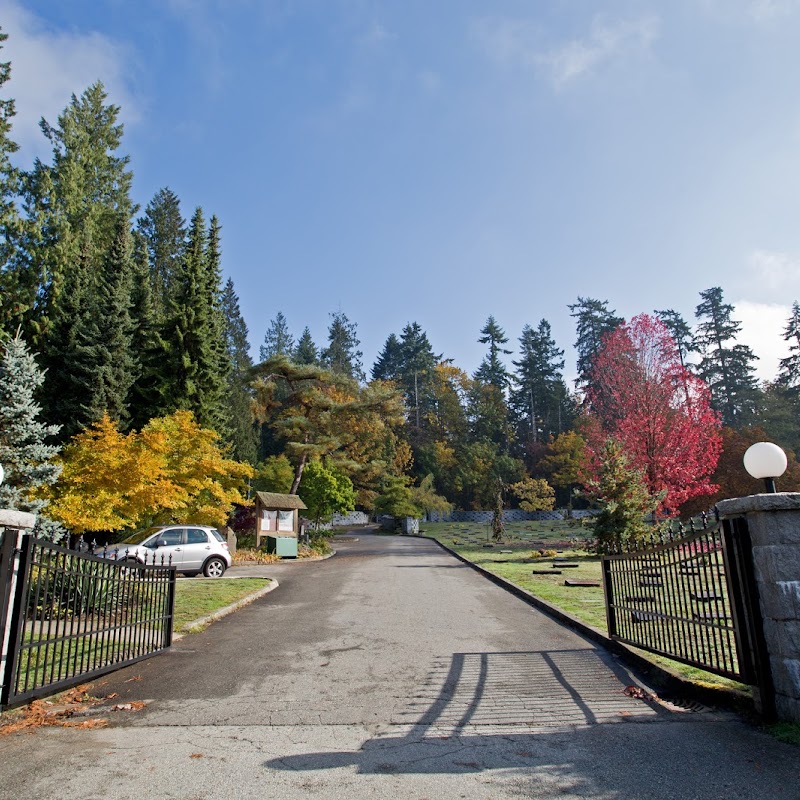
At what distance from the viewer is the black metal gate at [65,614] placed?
4.37 meters

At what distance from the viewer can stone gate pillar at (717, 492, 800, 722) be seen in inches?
161

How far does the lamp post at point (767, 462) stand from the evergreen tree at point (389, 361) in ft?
235

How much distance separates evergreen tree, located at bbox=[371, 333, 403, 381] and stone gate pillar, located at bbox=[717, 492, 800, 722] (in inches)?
2844

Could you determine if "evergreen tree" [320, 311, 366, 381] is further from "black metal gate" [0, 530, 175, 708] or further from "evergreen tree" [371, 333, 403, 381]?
"black metal gate" [0, 530, 175, 708]

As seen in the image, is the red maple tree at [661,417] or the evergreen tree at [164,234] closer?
the red maple tree at [661,417]

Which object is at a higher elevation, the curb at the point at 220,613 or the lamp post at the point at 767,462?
the lamp post at the point at 767,462

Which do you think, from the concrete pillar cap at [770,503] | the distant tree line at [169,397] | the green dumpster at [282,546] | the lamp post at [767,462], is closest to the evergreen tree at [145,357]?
the distant tree line at [169,397]

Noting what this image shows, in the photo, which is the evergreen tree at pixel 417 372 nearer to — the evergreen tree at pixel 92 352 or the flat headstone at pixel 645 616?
the evergreen tree at pixel 92 352

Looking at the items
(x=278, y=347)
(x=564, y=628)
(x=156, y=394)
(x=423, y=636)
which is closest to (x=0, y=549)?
(x=423, y=636)

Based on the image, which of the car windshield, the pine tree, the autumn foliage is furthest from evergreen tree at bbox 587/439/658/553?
the pine tree

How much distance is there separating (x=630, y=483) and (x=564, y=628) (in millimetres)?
11564

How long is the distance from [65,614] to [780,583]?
593cm

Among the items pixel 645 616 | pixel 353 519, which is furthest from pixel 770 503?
pixel 353 519

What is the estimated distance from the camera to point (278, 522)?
26469mm
